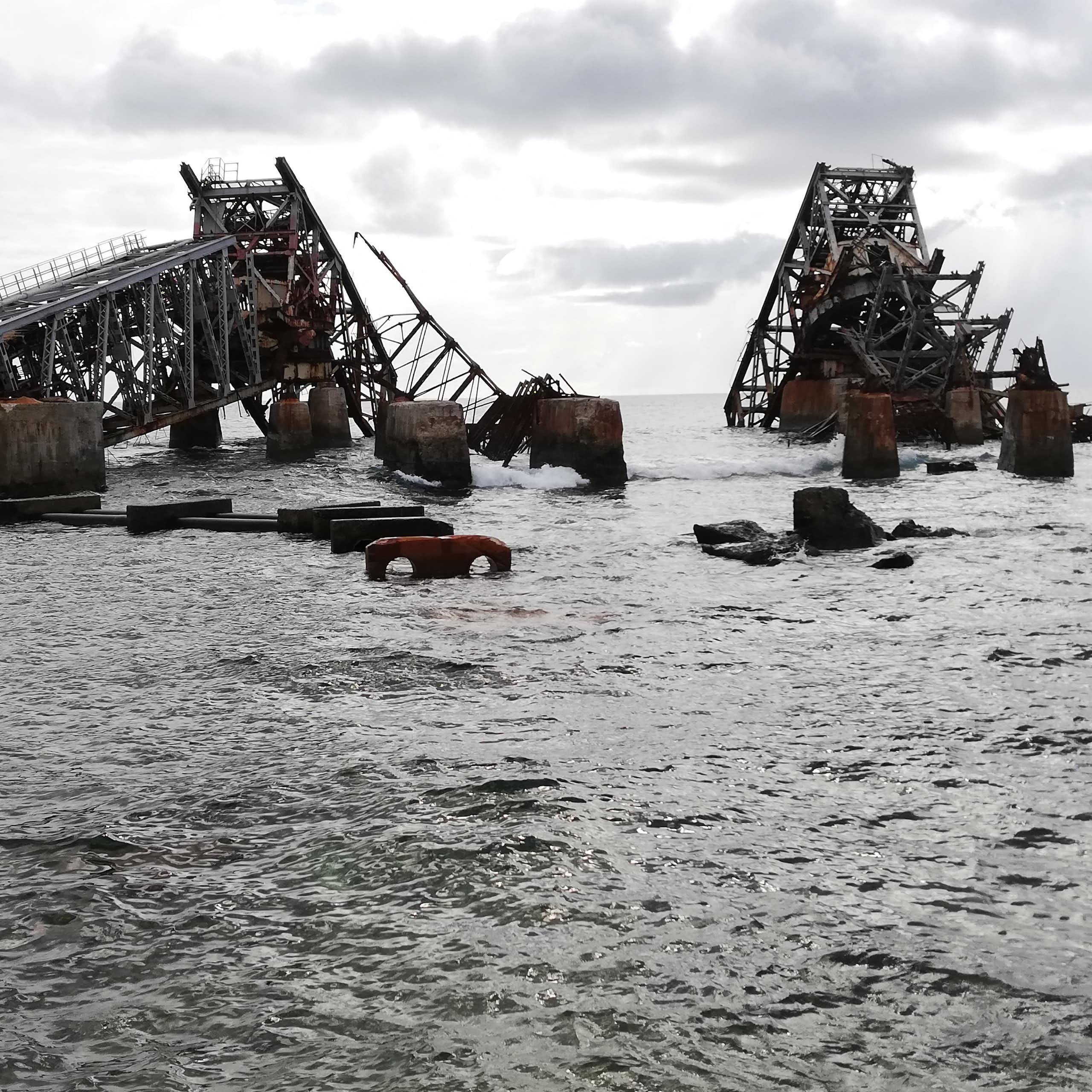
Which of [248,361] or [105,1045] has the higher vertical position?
[248,361]

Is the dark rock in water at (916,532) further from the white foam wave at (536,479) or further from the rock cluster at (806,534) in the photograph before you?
the white foam wave at (536,479)

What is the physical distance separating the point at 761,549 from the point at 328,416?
1166 inches

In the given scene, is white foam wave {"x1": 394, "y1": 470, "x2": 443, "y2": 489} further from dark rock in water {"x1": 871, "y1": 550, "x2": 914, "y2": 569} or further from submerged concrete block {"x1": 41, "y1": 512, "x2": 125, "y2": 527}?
dark rock in water {"x1": 871, "y1": 550, "x2": 914, "y2": 569}

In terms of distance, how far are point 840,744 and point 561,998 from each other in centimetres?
283

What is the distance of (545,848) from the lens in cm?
434

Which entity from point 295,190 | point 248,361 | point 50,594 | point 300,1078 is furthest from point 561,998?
point 295,190

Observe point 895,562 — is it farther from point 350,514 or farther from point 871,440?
point 871,440

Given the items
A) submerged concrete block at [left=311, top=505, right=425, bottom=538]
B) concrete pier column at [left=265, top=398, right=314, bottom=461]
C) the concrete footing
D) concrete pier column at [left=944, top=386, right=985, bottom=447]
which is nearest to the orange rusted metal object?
submerged concrete block at [left=311, top=505, right=425, bottom=538]

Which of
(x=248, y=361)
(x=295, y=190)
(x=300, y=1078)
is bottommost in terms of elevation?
(x=300, y=1078)

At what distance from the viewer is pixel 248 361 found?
4134 cm

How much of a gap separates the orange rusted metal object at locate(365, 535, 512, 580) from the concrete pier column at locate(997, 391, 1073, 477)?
16162mm

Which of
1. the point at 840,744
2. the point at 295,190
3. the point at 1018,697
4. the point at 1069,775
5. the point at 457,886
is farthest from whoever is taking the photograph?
the point at 295,190

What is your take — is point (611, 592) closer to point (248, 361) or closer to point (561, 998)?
point (561, 998)

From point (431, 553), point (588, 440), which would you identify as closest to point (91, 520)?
point (431, 553)
